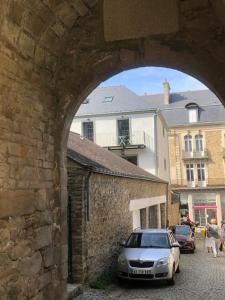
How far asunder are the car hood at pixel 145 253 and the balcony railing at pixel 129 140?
15943 mm

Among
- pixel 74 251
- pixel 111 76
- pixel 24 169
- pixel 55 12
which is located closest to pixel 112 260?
pixel 74 251

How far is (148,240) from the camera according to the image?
39.3 feet

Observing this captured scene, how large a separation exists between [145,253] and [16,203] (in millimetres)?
6907

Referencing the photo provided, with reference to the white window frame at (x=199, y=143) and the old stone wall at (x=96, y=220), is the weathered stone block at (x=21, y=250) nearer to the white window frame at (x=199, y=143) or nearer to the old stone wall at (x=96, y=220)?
the old stone wall at (x=96, y=220)

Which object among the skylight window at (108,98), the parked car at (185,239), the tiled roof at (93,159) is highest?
the skylight window at (108,98)

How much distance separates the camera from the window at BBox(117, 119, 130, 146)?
27297mm

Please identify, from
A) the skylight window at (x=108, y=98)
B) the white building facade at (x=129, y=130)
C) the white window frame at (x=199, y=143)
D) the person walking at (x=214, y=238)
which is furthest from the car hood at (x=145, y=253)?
the white window frame at (x=199, y=143)

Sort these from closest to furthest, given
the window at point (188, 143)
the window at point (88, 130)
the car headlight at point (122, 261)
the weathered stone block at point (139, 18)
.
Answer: the weathered stone block at point (139, 18), the car headlight at point (122, 261), the window at point (88, 130), the window at point (188, 143)

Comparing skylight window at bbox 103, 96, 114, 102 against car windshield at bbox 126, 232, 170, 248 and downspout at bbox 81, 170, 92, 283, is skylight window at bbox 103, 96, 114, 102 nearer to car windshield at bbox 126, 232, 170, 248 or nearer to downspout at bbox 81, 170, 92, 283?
car windshield at bbox 126, 232, 170, 248

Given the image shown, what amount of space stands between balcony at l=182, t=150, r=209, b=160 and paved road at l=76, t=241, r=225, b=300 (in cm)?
2496

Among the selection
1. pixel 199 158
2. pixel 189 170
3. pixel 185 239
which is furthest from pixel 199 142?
pixel 185 239

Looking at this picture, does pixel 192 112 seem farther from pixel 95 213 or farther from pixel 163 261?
pixel 95 213

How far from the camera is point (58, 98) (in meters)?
6.21

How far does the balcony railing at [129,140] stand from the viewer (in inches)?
1063
